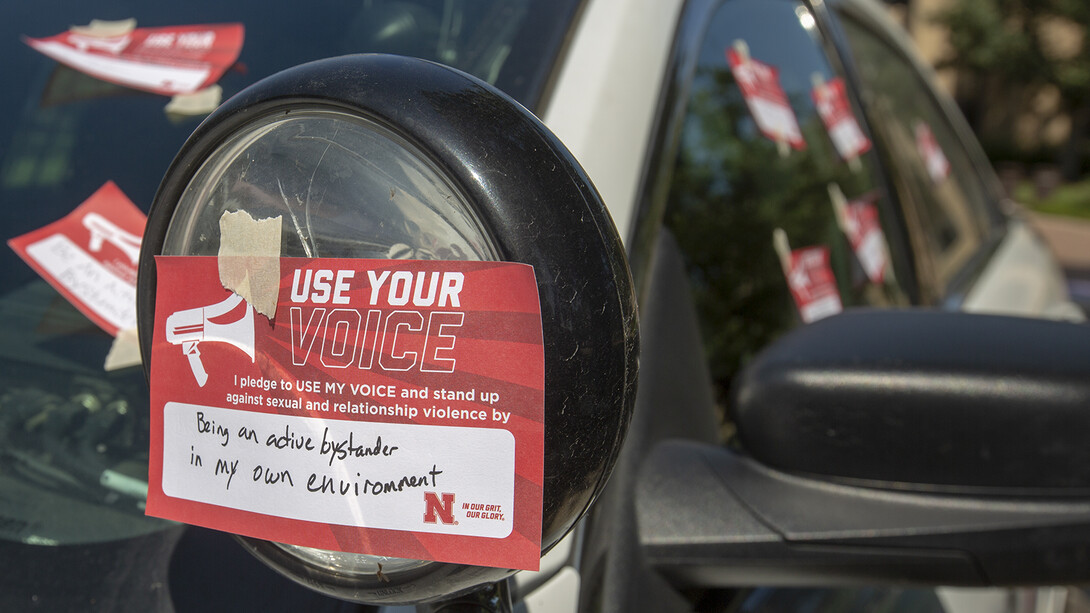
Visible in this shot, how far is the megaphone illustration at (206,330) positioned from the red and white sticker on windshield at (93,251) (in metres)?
0.45

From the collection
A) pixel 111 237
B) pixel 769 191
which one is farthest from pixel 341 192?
pixel 769 191

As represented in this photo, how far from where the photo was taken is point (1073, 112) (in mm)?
22266

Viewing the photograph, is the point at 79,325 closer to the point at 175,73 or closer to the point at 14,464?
the point at 14,464

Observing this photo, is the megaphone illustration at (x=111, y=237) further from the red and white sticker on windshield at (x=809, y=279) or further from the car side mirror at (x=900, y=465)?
the red and white sticker on windshield at (x=809, y=279)

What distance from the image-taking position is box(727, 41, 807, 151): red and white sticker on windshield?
160 cm

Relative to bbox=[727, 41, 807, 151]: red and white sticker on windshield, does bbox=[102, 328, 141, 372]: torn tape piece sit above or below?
below

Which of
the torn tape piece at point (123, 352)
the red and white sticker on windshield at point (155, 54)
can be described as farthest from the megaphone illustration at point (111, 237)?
the red and white sticker on windshield at point (155, 54)

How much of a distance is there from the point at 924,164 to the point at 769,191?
132 cm

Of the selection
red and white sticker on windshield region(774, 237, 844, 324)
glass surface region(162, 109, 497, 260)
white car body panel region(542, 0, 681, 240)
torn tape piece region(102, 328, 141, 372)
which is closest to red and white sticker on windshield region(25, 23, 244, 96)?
torn tape piece region(102, 328, 141, 372)

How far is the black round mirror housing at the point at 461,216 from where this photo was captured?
0.65 m

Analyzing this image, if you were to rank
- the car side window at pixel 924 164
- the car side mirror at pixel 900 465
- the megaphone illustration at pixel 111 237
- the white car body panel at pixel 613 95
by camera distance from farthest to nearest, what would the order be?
the car side window at pixel 924 164 < the megaphone illustration at pixel 111 237 < the white car body panel at pixel 613 95 < the car side mirror at pixel 900 465

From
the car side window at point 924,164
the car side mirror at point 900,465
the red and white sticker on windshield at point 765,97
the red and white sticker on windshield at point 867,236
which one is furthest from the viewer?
the car side window at point 924,164

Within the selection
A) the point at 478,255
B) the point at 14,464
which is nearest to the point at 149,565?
the point at 14,464

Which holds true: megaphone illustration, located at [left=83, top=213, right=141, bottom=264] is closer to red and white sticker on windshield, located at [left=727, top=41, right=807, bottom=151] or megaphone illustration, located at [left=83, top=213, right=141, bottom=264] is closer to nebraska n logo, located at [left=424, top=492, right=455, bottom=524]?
nebraska n logo, located at [left=424, top=492, right=455, bottom=524]
